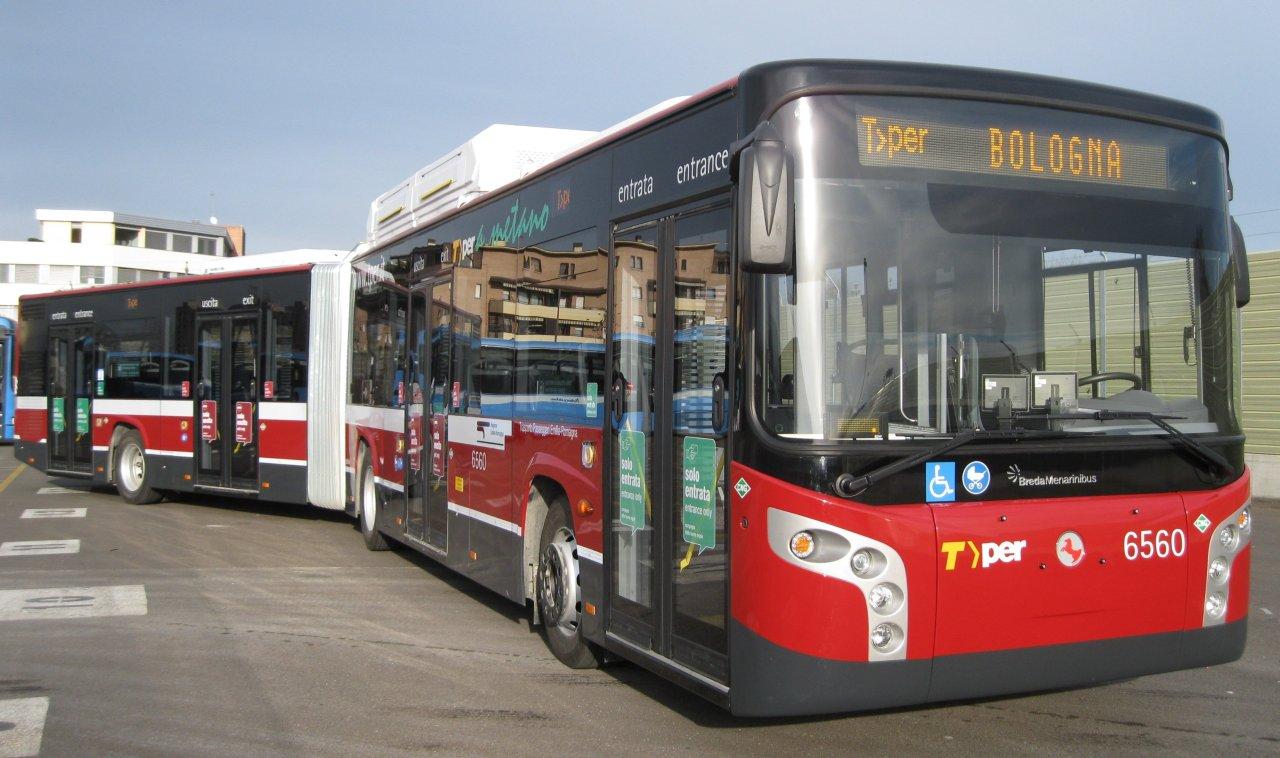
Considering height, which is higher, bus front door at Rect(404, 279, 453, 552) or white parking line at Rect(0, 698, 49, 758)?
bus front door at Rect(404, 279, 453, 552)

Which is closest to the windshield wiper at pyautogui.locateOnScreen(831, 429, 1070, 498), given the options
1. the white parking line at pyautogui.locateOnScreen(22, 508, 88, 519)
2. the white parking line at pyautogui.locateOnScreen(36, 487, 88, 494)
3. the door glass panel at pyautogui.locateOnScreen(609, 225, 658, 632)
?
the door glass panel at pyautogui.locateOnScreen(609, 225, 658, 632)

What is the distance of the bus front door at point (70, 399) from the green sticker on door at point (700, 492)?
50.1 ft

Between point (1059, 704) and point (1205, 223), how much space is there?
106 inches

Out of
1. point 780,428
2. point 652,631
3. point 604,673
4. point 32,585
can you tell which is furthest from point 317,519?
point 780,428

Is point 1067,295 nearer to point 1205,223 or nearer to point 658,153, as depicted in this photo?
point 1205,223

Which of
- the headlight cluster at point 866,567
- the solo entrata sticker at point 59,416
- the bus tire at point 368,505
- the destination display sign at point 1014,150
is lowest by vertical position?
the bus tire at point 368,505

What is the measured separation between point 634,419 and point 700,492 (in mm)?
798

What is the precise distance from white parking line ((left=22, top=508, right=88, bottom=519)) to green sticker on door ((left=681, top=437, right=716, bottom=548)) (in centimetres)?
1266

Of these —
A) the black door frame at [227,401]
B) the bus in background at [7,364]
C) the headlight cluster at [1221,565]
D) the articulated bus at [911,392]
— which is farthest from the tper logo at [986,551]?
the bus in background at [7,364]

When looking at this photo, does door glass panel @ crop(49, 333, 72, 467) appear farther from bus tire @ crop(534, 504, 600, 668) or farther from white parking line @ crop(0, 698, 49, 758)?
bus tire @ crop(534, 504, 600, 668)

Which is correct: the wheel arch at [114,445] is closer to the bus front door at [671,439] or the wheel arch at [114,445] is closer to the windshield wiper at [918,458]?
the bus front door at [671,439]

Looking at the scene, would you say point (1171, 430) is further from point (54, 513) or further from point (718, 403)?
point (54, 513)

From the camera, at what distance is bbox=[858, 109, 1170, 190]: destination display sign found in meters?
4.97

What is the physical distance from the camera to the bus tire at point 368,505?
1221cm
